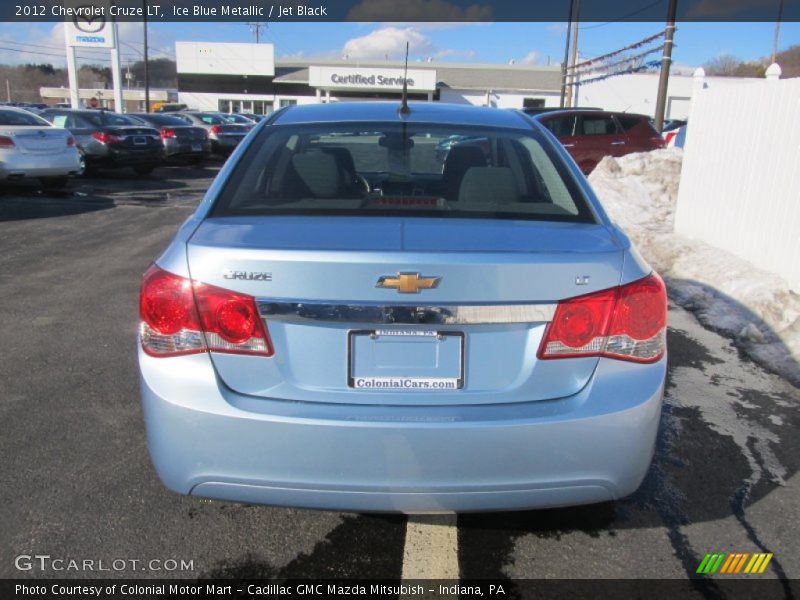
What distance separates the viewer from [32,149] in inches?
479

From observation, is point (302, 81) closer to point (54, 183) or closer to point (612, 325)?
point (54, 183)

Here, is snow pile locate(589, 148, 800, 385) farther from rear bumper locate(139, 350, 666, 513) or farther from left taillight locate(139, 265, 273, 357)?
left taillight locate(139, 265, 273, 357)

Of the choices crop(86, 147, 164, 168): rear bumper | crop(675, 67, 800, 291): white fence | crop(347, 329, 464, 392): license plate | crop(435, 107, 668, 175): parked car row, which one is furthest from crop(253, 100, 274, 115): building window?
crop(347, 329, 464, 392): license plate

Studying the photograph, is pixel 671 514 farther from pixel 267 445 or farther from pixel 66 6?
pixel 66 6

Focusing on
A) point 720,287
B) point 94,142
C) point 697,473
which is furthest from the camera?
point 94,142

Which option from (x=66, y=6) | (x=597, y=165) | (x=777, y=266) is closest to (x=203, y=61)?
(x=66, y=6)

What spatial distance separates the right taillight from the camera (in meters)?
2.26

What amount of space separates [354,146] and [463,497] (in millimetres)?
2692

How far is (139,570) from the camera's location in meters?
2.56

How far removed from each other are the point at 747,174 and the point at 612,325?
6031mm

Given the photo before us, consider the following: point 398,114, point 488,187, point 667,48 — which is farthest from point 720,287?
point 667,48

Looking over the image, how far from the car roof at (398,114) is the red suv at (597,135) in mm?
10963

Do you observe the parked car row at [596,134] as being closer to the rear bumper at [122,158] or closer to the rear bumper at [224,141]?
the rear bumper at [122,158]

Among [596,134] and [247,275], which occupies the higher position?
[596,134]
